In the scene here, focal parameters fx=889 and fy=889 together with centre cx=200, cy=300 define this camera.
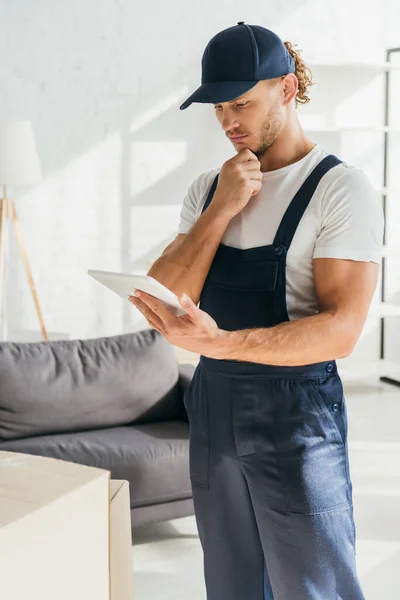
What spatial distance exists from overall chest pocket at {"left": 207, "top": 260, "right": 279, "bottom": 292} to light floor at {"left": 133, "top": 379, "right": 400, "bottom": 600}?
5.13ft

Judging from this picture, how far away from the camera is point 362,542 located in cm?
353

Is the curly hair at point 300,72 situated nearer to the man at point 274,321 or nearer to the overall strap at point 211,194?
the man at point 274,321

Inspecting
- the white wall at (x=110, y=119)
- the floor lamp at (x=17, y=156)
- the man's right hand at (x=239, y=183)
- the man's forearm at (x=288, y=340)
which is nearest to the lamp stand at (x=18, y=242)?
the floor lamp at (x=17, y=156)

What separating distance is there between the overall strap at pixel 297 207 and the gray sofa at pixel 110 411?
1.73 metres

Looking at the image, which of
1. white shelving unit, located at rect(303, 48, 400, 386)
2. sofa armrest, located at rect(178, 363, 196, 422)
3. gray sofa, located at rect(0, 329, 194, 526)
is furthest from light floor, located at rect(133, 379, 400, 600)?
white shelving unit, located at rect(303, 48, 400, 386)

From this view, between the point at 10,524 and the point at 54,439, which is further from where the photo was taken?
the point at 54,439

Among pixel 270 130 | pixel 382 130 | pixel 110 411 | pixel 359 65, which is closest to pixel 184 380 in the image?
pixel 110 411

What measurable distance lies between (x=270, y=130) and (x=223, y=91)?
0.45 ft

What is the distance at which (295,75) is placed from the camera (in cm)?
190

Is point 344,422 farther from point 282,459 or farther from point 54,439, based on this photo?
point 54,439

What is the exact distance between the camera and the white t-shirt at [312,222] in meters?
1.71

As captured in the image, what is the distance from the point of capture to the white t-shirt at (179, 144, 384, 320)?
5.60 feet

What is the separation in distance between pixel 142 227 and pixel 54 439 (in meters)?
2.94

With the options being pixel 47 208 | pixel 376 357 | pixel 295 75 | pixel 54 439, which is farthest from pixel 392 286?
pixel 295 75
